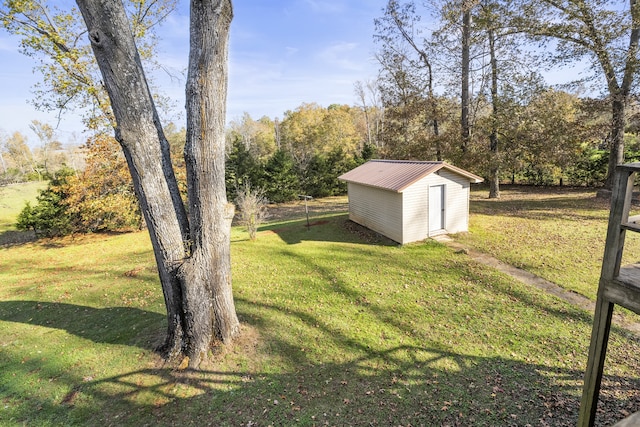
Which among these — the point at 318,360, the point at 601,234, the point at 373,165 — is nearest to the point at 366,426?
the point at 318,360

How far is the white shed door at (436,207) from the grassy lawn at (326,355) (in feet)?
8.15

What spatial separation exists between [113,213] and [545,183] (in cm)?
2533

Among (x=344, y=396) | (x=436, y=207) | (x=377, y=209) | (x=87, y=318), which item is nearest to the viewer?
(x=344, y=396)

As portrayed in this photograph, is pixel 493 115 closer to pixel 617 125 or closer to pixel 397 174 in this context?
pixel 617 125

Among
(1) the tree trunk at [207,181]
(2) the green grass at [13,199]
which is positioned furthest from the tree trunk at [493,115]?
(2) the green grass at [13,199]

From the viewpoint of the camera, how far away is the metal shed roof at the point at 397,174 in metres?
9.99

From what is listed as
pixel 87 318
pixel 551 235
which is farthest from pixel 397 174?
pixel 87 318

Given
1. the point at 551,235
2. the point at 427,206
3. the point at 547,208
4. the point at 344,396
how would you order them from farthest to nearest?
the point at 547,208 < the point at 427,206 < the point at 551,235 < the point at 344,396

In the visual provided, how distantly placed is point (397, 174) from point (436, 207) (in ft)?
6.00

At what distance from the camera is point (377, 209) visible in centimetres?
1152

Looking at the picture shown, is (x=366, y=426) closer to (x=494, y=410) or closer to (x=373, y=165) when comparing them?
(x=494, y=410)

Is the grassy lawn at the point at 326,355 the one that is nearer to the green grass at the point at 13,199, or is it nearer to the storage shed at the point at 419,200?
the storage shed at the point at 419,200

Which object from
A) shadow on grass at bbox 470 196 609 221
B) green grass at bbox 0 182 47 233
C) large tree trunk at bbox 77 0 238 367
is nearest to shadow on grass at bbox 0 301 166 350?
large tree trunk at bbox 77 0 238 367

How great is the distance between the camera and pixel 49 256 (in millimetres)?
11352
